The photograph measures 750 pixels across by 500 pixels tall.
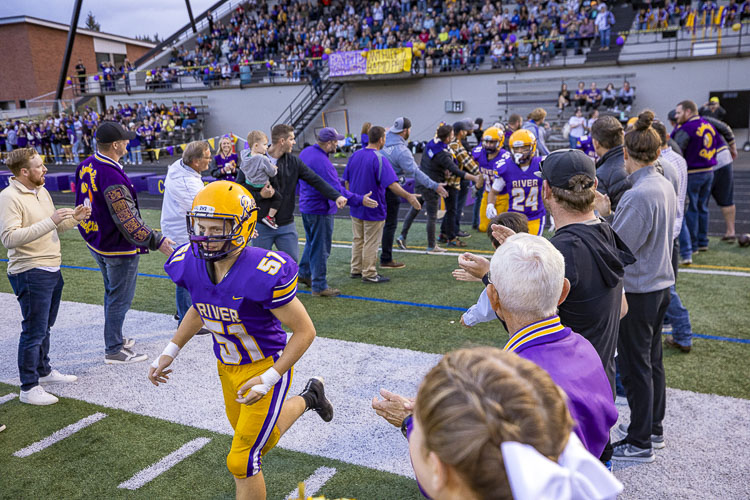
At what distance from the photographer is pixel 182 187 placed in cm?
570

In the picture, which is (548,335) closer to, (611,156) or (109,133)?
(611,156)

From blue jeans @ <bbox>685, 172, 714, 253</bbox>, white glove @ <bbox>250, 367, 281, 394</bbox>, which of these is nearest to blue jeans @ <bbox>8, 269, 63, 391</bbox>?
white glove @ <bbox>250, 367, 281, 394</bbox>

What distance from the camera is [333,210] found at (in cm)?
732

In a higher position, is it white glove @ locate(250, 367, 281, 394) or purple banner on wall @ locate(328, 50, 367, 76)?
purple banner on wall @ locate(328, 50, 367, 76)

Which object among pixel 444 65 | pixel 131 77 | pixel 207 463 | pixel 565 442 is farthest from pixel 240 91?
pixel 565 442

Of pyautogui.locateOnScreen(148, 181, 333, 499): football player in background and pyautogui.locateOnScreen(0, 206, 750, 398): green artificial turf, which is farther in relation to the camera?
pyautogui.locateOnScreen(0, 206, 750, 398): green artificial turf

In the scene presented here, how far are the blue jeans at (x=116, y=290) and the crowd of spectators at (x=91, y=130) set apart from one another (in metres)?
24.8

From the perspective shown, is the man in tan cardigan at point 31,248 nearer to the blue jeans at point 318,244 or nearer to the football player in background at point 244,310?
the football player in background at point 244,310

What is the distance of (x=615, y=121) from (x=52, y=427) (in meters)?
5.05

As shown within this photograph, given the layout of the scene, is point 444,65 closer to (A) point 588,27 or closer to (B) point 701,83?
(A) point 588,27

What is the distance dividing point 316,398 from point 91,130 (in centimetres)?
3049

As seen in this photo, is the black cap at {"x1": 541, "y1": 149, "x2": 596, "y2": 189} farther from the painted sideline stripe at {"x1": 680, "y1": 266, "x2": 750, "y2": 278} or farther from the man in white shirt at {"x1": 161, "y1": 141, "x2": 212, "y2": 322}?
the painted sideline stripe at {"x1": 680, "y1": 266, "x2": 750, "y2": 278}

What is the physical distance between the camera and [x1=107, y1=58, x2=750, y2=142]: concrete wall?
69.9 feet

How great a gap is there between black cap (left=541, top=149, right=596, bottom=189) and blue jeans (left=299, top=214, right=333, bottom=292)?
15.1 ft
